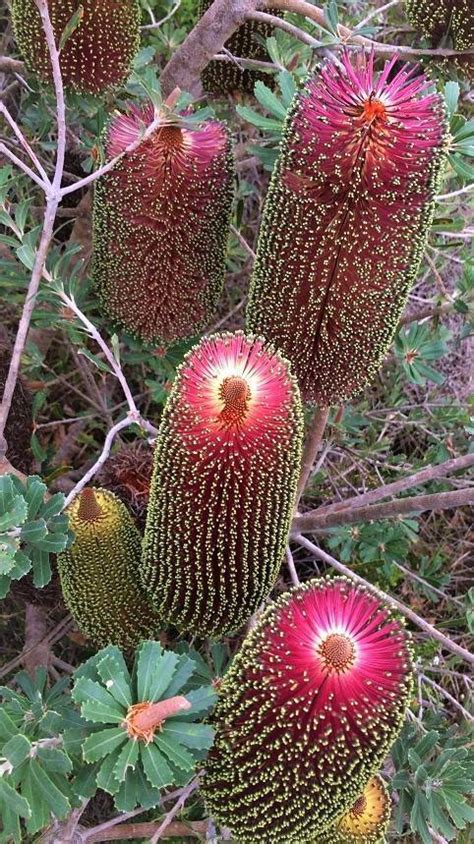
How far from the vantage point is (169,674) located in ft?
4.27

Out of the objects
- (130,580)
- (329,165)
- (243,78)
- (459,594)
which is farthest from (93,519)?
(459,594)

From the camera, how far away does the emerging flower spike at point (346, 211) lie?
1.45 meters

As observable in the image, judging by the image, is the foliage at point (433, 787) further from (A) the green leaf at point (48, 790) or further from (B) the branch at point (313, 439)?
(A) the green leaf at point (48, 790)

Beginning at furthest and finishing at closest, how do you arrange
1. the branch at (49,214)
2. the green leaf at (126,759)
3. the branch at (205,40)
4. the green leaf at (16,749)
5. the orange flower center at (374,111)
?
the branch at (205,40) < the branch at (49,214) < the orange flower center at (374,111) < the green leaf at (16,749) < the green leaf at (126,759)

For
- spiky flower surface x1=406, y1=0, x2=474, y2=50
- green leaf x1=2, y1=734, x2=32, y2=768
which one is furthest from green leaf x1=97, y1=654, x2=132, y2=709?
spiky flower surface x1=406, y1=0, x2=474, y2=50

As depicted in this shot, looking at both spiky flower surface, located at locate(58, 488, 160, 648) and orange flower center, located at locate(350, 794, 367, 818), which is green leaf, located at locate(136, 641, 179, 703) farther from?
orange flower center, located at locate(350, 794, 367, 818)

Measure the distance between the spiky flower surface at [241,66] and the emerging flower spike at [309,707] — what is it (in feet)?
5.25

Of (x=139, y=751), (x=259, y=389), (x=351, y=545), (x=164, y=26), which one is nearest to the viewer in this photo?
(x=139, y=751)

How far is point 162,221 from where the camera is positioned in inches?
70.0

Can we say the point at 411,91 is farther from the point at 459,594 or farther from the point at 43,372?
the point at 459,594

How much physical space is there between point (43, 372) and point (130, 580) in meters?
1.54

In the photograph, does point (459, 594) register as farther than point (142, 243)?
Yes

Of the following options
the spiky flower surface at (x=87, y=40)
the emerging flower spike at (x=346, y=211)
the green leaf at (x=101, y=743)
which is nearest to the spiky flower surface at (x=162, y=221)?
the spiky flower surface at (x=87, y=40)

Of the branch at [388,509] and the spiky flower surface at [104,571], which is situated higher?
the branch at [388,509]
